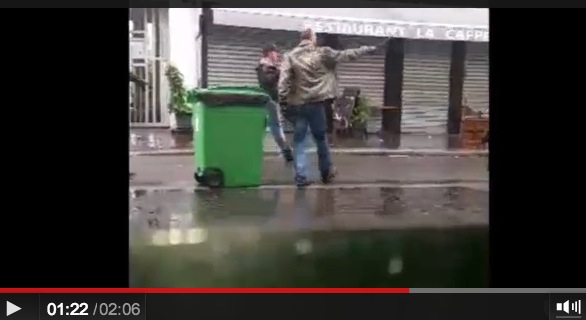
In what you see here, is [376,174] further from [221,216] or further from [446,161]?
[221,216]

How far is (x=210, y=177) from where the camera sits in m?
2.05

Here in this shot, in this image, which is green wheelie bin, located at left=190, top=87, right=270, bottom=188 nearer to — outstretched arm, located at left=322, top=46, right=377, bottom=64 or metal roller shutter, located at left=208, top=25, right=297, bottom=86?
metal roller shutter, located at left=208, top=25, right=297, bottom=86

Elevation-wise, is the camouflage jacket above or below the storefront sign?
below

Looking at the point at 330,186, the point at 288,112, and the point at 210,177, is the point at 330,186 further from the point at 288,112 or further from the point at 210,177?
the point at 210,177

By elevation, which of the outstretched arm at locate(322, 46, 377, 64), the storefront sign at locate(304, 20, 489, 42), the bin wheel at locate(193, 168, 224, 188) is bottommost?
the bin wheel at locate(193, 168, 224, 188)

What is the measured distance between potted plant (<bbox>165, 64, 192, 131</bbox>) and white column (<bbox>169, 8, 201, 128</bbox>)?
0.02 metres

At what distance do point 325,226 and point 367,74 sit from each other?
1.79 ft

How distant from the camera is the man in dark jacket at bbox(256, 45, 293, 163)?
199 centimetres
